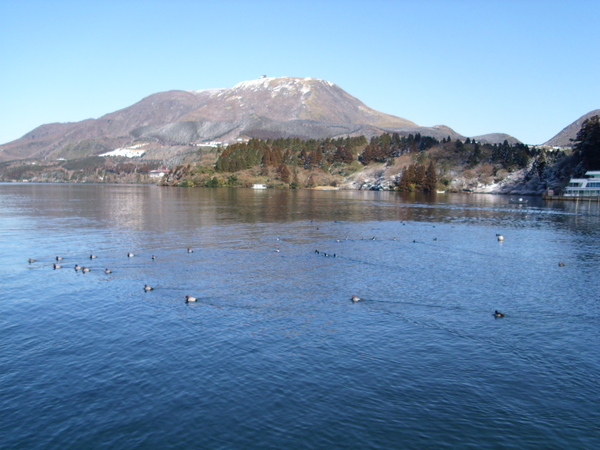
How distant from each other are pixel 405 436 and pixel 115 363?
15.8 m

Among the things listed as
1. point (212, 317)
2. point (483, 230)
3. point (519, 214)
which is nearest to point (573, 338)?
point (212, 317)

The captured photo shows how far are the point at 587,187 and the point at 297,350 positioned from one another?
17915 centimetres

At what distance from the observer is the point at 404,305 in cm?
3653

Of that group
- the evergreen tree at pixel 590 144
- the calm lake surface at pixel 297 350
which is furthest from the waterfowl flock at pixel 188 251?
the evergreen tree at pixel 590 144

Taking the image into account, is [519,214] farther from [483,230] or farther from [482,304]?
[482,304]

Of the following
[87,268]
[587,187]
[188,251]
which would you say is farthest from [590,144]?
[87,268]

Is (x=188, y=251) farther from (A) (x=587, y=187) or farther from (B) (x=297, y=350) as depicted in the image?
(A) (x=587, y=187)

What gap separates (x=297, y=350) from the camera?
2736 centimetres

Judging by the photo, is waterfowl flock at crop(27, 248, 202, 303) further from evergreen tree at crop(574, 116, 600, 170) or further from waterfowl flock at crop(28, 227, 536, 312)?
evergreen tree at crop(574, 116, 600, 170)

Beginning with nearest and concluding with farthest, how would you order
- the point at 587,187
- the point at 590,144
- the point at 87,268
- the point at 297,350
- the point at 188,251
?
the point at 297,350, the point at 87,268, the point at 188,251, the point at 587,187, the point at 590,144

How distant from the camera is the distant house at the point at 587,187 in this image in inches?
6599

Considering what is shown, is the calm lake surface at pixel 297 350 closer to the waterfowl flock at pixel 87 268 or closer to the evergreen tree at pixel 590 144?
the waterfowl flock at pixel 87 268

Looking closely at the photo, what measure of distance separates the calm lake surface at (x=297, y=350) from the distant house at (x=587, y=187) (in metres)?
133

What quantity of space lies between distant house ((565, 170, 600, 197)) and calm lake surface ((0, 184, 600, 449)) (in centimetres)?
13282
